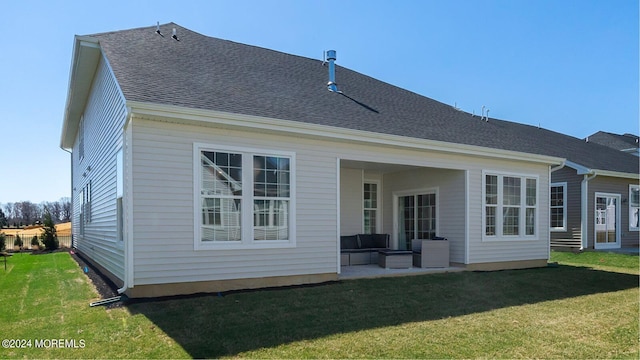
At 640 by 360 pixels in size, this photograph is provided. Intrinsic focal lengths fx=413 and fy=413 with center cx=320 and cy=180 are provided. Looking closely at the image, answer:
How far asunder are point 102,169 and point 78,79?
315 cm

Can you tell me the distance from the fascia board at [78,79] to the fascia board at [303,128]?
369 cm

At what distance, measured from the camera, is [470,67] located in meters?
15.7

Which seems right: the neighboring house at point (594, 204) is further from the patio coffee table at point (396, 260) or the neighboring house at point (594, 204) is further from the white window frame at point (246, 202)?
the white window frame at point (246, 202)

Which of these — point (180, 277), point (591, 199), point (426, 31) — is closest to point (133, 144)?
point (180, 277)

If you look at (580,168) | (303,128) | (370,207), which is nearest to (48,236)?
(370,207)

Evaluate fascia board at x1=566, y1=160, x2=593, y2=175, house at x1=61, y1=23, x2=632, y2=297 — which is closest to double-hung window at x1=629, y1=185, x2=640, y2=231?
fascia board at x1=566, y1=160, x2=593, y2=175

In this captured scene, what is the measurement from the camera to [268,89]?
9008 mm

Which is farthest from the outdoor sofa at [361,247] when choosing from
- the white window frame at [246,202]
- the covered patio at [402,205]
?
the white window frame at [246,202]

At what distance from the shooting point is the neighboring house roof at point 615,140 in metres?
24.6

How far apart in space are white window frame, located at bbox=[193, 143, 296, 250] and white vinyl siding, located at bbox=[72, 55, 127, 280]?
1399 mm

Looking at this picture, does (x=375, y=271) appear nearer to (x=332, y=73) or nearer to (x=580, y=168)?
(x=332, y=73)

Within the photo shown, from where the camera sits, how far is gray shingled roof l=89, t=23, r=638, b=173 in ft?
24.5

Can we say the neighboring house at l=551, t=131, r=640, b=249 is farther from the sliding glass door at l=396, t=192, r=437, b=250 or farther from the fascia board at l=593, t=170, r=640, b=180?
the sliding glass door at l=396, t=192, r=437, b=250

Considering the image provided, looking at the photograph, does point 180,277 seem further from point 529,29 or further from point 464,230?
point 529,29
